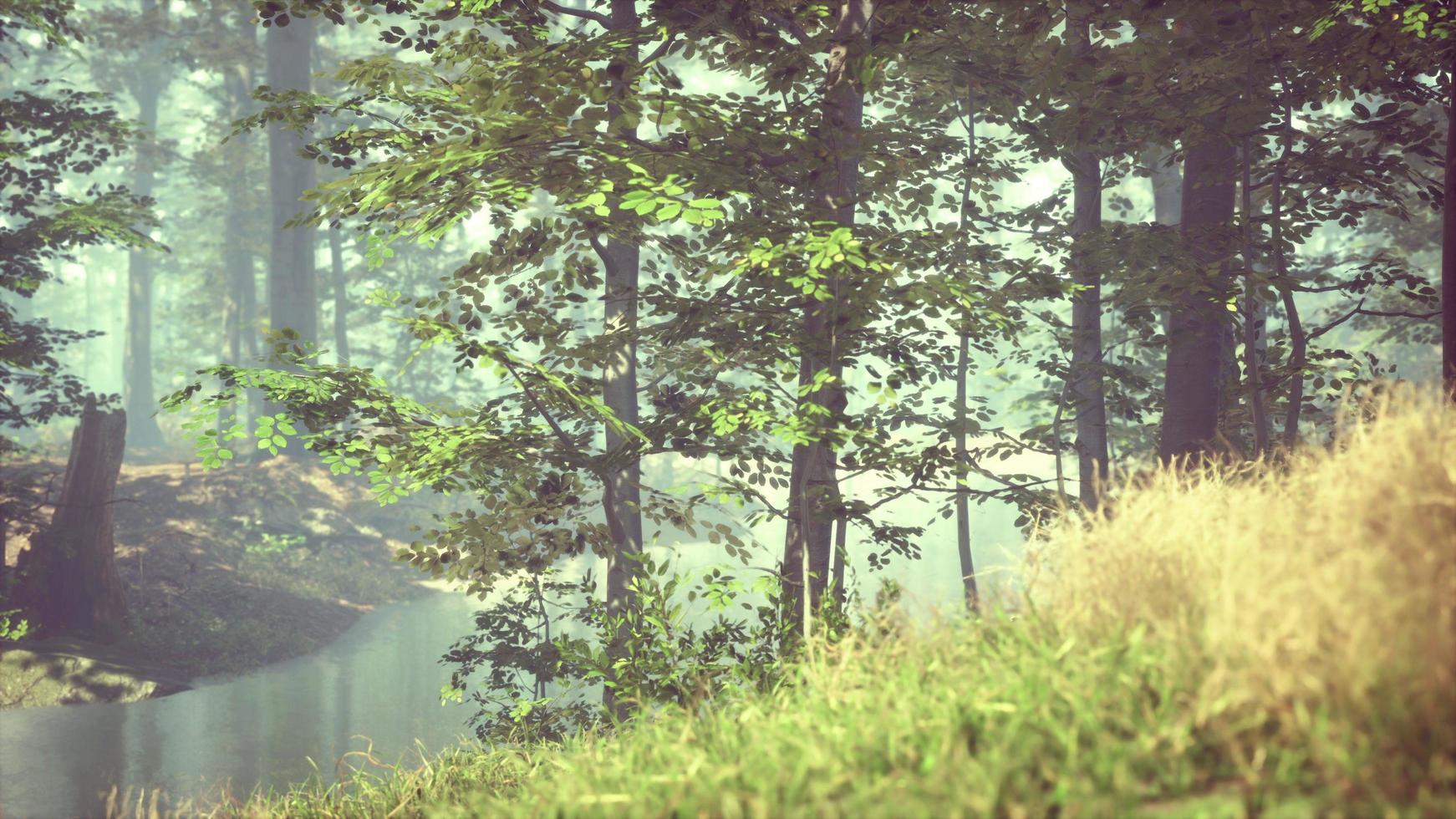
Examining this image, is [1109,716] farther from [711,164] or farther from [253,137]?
[253,137]

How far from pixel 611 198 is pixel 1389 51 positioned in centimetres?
514

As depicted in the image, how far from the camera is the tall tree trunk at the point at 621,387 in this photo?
7.23 m

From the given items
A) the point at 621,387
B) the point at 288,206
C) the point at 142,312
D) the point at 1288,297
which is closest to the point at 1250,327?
the point at 1288,297

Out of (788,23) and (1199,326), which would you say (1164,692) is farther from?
(1199,326)

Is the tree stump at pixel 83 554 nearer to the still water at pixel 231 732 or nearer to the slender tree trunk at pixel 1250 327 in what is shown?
the still water at pixel 231 732

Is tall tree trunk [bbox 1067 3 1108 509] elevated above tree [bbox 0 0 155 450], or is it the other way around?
tree [bbox 0 0 155 450]

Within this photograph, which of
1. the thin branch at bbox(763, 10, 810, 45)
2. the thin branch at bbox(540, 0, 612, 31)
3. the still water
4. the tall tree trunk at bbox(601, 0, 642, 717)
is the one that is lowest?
the still water

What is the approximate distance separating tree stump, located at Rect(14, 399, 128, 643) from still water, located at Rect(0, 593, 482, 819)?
1867mm

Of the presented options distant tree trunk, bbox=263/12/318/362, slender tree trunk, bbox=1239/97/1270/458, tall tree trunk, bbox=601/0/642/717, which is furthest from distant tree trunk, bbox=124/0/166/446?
slender tree trunk, bbox=1239/97/1270/458

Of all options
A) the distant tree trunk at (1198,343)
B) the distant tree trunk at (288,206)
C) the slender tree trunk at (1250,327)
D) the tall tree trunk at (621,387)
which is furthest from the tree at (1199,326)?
the distant tree trunk at (288,206)

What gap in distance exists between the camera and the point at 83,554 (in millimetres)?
13680

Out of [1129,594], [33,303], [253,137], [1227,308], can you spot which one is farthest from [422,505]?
[33,303]

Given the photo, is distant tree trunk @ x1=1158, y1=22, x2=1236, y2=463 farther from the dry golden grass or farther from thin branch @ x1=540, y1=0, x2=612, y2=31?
thin branch @ x1=540, y1=0, x2=612, y2=31

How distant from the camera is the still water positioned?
32.1 ft
